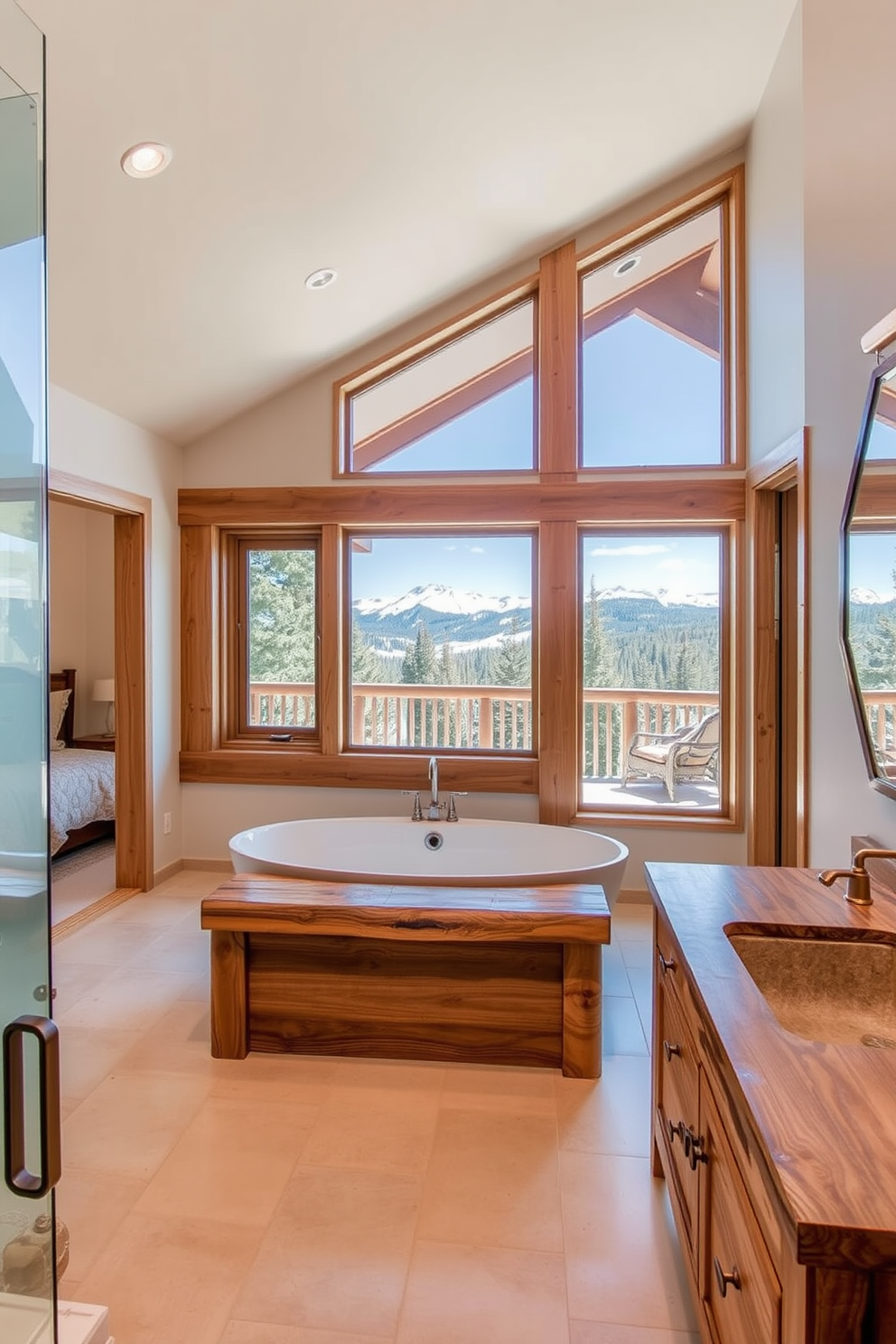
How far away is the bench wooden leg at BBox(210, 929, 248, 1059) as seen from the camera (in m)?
2.50

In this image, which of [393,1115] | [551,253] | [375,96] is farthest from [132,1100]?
[551,253]

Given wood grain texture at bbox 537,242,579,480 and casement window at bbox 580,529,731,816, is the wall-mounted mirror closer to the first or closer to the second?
casement window at bbox 580,529,731,816

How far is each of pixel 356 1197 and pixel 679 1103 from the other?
34.9 inches

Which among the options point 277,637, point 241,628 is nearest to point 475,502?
point 277,637

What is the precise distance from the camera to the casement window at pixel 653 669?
4.01 m

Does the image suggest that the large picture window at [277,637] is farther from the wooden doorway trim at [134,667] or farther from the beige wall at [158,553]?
the wooden doorway trim at [134,667]

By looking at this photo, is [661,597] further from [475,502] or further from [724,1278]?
[724,1278]

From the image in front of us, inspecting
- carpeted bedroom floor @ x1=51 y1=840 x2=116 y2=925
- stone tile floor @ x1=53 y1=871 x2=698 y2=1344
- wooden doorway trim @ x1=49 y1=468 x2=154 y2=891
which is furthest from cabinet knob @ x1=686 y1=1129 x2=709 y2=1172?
wooden doorway trim @ x1=49 y1=468 x2=154 y2=891

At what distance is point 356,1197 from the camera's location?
1.87 meters

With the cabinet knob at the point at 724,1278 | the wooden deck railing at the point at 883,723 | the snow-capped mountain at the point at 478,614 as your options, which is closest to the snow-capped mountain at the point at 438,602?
the snow-capped mountain at the point at 478,614

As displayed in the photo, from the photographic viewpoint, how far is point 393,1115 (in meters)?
2.20

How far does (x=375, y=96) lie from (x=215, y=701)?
303 centimetres

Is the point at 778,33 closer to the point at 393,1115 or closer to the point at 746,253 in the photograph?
the point at 746,253

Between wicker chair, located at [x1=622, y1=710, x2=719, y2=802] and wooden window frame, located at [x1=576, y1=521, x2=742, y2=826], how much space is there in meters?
0.06
